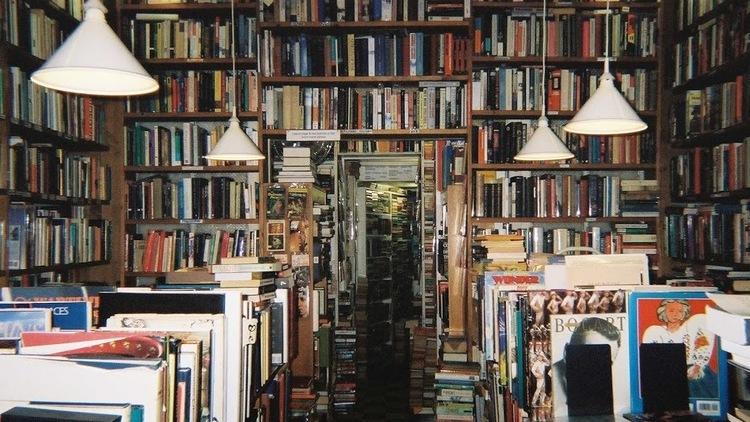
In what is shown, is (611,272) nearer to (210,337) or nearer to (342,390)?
(210,337)

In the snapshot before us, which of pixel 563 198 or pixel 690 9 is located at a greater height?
pixel 690 9

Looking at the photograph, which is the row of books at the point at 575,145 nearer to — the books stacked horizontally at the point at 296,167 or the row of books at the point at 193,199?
the books stacked horizontally at the point at 296,167

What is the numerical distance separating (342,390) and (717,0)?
3527 mm

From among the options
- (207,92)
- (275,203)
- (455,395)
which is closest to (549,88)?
(275,203)

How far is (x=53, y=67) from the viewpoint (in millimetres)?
1604

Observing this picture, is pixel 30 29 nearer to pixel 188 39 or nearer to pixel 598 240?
pixel 188 39

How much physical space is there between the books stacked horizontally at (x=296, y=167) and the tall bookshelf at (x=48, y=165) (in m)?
1.19

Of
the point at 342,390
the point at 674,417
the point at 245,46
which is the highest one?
the point at 245,46

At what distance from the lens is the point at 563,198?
3.95 meters

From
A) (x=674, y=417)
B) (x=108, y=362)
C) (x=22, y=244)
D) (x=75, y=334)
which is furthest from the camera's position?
(x=22, y=244)

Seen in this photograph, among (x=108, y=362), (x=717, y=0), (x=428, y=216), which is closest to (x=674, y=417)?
(x=108, y=362)

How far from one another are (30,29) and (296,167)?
1641 millimetres

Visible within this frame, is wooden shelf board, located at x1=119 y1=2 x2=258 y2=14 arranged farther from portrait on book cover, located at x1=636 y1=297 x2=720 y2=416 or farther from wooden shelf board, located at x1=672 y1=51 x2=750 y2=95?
portrait on book cover, located at x1=636 y1=297 x2=720 y2=416

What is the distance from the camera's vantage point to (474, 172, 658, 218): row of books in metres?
3.93
